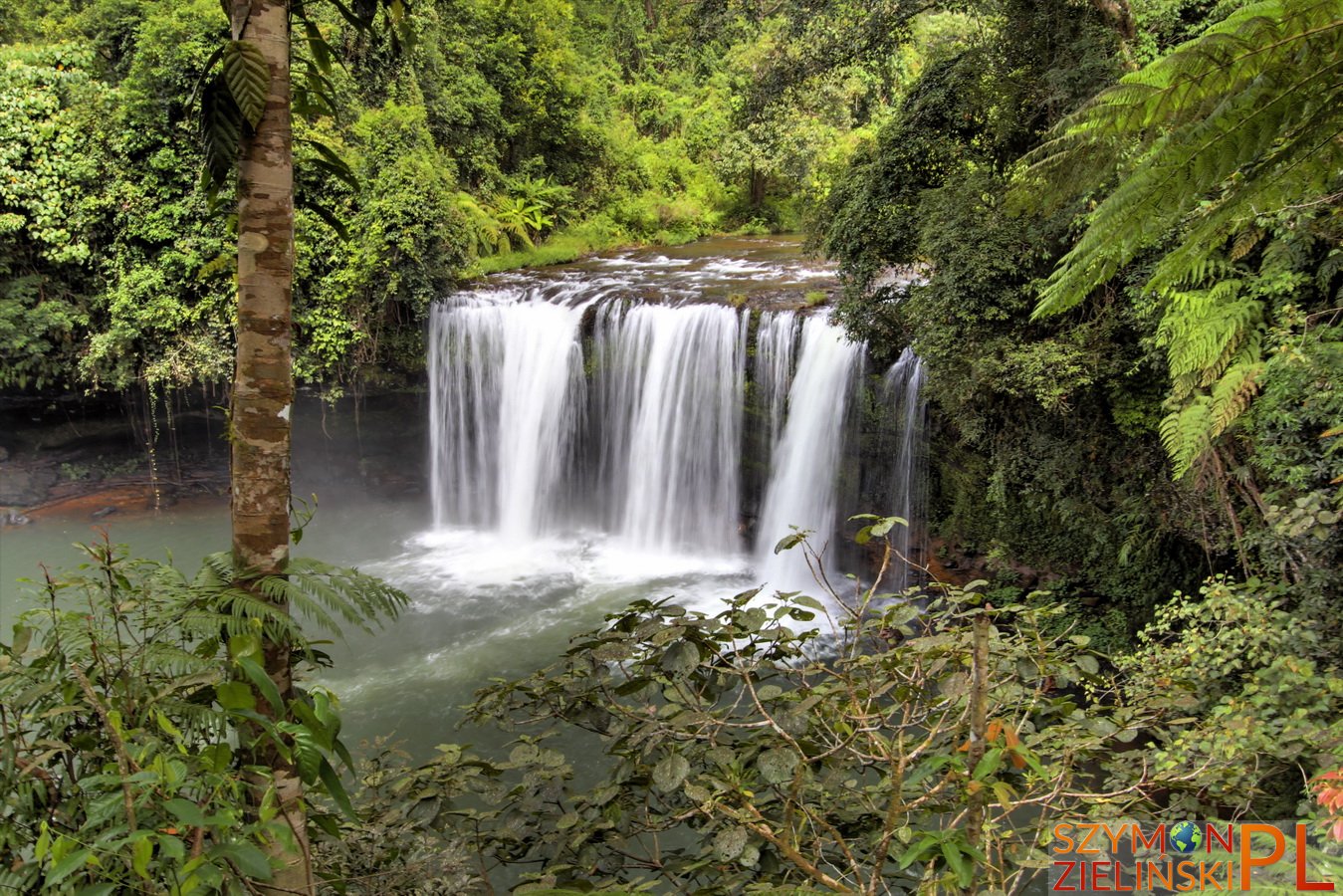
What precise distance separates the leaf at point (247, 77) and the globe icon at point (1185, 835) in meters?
3.14

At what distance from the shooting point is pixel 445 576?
11125 mm

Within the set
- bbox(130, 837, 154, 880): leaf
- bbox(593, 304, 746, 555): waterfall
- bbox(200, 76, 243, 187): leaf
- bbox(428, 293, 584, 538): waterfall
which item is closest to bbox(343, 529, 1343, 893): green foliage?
bbox(130, 837, 154, 880): leaf

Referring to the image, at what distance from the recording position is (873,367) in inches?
377

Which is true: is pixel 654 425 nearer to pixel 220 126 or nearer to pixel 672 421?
pixel 672 421

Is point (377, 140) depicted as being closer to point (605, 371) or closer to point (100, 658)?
point (605, 371)

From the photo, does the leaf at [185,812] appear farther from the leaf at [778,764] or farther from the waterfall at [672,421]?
the waterfall at [672,421]

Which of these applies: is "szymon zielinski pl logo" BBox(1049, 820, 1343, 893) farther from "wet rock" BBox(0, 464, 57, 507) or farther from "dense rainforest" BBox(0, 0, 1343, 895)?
"wet rock" BBox(0, 464, 57, 507)

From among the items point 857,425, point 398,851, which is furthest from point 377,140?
point 398,851

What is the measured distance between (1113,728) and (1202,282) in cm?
554

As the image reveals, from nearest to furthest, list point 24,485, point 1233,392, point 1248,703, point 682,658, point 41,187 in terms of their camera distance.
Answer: point 682,658
point 1248,703
point 1233,392
point 41,187
point 24,485

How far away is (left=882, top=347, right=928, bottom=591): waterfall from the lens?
9156 millimetres

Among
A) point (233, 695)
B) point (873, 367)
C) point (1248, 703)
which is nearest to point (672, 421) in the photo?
point (873, 367)

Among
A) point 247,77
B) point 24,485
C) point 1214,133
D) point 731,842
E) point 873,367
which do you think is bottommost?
point 24,485

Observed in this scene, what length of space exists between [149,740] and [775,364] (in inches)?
367
